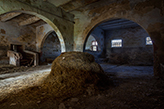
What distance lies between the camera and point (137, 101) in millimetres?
1809

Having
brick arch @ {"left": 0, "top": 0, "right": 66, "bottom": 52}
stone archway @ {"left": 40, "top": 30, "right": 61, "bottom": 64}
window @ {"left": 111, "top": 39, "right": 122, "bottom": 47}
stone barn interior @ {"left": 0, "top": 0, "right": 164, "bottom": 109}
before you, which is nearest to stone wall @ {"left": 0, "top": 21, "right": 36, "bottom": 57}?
stone barn interior @ {"left": 0, "top": 0, "right": 164, "bottom": 109}

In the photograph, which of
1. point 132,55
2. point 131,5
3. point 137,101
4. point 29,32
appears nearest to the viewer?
point 137,101

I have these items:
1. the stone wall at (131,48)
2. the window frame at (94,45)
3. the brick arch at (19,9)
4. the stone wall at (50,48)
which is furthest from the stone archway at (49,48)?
the window frame at (94,45)

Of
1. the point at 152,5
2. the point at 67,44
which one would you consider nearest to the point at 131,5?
the point at 152,5

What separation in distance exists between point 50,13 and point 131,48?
26.4 feet

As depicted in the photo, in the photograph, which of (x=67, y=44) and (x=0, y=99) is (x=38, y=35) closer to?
(x=67, y=44)

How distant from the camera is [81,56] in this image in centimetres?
299

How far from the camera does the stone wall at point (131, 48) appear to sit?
870cm

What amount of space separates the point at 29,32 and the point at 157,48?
8984 mm

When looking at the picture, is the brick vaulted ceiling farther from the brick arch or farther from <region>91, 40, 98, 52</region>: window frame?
<region>91, 40, 98, 52</region>: window frame

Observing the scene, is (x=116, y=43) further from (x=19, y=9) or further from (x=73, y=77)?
(x=19, y=9)

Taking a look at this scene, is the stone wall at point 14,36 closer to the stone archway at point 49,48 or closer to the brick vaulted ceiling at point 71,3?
the stone archway at point 49,48

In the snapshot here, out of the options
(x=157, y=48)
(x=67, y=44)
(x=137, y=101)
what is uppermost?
(x=67, y=44)

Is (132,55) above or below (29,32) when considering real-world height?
below
